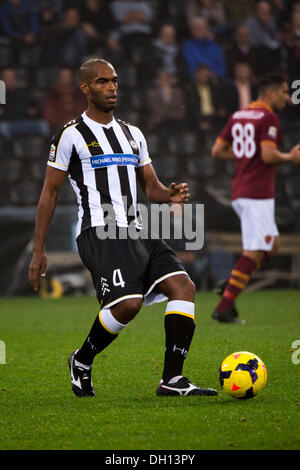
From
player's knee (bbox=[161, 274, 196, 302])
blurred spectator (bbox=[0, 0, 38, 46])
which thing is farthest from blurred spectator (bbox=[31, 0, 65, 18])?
→ player's knee (bbox=[161, 274, 196, 302])

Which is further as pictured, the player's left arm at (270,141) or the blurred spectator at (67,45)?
the blurred spectator at (67,45)

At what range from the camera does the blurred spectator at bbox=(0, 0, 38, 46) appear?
485 inches

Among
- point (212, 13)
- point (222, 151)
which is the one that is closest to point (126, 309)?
point (222, 151)

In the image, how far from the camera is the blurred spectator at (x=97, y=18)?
12.5m

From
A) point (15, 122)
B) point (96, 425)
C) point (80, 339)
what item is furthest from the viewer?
point (15, 122)

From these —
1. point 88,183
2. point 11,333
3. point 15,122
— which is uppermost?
point 15,122

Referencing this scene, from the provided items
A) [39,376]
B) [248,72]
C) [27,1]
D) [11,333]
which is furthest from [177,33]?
[39,376]

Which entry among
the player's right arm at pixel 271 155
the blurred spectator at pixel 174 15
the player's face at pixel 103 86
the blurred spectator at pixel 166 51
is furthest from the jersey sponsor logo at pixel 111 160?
the blurred spectator at pixel 174 15

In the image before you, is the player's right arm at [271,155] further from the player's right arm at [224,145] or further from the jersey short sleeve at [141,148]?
the jersey short sleeve at [141,148]

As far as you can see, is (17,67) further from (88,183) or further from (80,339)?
(88,183)

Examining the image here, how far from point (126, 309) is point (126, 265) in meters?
0.22

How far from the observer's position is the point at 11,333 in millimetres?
7281

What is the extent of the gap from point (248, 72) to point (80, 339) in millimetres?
6796

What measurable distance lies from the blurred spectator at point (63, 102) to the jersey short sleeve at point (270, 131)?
4878 mm
